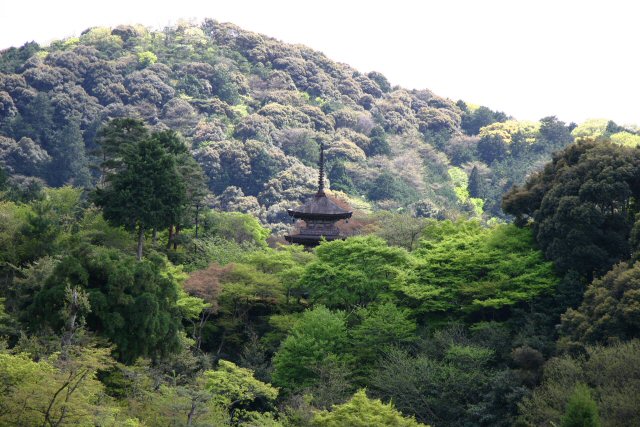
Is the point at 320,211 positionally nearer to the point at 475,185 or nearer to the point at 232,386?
the point at 232,386

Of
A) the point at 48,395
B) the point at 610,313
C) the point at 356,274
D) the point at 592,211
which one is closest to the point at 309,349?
the point at 356,274

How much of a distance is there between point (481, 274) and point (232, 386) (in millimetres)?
10561

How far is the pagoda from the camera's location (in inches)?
1800

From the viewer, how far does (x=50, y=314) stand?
26422mm

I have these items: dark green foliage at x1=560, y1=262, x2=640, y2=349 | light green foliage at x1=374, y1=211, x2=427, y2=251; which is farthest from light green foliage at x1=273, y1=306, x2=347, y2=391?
light green foliage at x1=374, y1=211, x2=427, y2=251

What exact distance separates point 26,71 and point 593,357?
7043cm

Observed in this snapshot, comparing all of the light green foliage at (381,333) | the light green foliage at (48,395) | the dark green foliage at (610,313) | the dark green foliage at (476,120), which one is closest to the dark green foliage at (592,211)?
the dark green foliage at (610,313)

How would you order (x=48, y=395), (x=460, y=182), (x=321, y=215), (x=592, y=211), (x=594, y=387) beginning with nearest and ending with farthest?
1. (x=48, y=395)
2. (x=594, y=387)
3. (x=592, y=211)
4. (x=321, y=215)
5. (x=460, y=182)

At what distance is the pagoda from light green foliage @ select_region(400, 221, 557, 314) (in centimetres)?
1109

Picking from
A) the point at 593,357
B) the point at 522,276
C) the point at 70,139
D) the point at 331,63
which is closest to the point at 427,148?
the point at 331,63

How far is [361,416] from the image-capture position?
2341cm

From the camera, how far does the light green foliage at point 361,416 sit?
2316 centimetres

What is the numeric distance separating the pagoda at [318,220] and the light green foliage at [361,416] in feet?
72.4

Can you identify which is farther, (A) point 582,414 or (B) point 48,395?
(A) point 582,414
